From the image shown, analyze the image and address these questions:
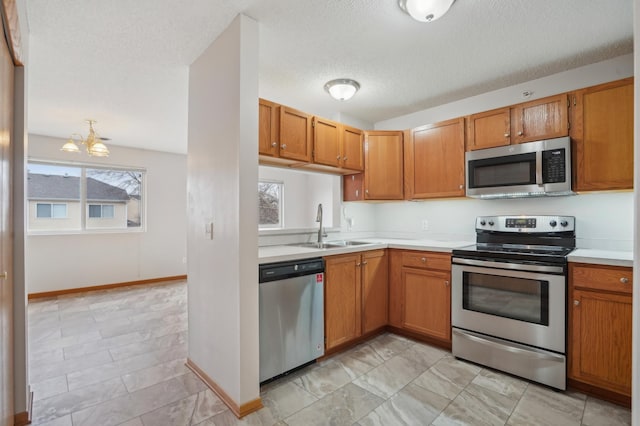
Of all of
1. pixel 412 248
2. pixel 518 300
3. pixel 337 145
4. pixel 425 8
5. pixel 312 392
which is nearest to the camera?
pixel 425 8

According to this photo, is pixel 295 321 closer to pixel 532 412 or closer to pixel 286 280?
pixel 286 280

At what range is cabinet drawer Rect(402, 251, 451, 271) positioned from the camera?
2695 millimetres

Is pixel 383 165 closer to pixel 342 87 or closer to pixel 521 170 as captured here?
pixel 342 87

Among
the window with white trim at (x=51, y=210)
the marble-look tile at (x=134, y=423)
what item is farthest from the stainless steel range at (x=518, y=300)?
the window with white trim at (x=51, y=210)

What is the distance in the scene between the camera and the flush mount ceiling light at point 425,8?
1.71 meters

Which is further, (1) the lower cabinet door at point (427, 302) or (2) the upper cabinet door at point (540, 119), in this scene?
(1) the lower cabinet door at point (427, 302)

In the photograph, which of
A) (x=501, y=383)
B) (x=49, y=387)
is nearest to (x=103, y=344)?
(x=49, y=387)

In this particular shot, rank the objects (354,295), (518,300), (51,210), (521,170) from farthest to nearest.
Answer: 1. (51,210)
2. (354,295)
3. (521,170)
4. (518,300)

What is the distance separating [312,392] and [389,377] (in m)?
0.59

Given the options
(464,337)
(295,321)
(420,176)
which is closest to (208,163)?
(295,321)

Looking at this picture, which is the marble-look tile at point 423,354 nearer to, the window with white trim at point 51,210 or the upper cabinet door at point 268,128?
the upper cabinet door at point 268,128

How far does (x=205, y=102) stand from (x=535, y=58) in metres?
2.60

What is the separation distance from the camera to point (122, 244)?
533 cm

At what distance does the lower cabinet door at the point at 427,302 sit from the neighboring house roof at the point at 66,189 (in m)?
5.07
